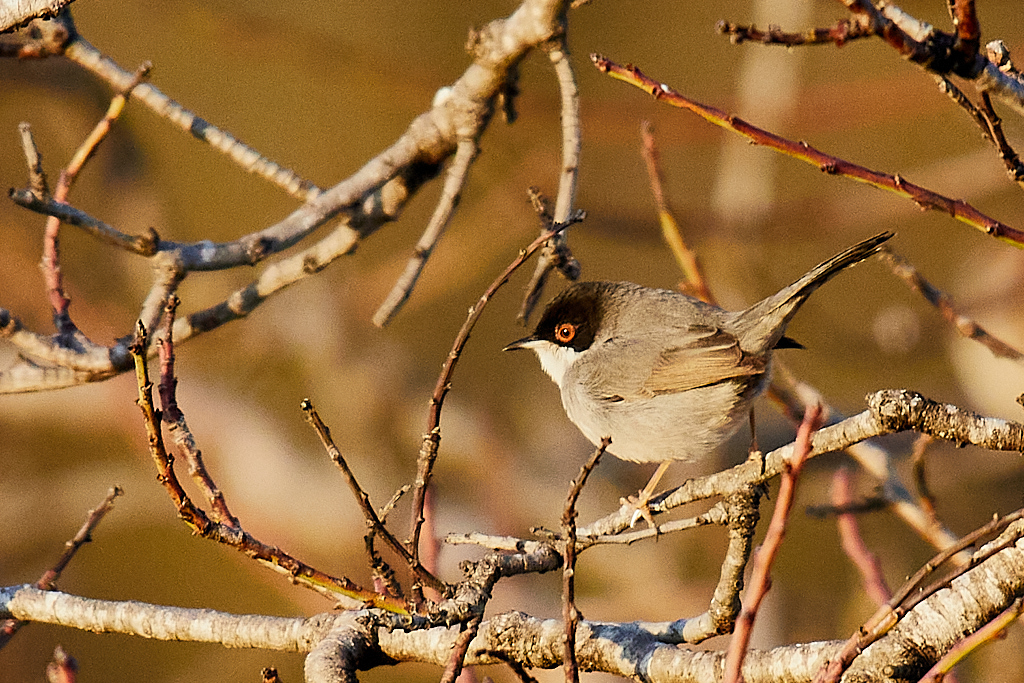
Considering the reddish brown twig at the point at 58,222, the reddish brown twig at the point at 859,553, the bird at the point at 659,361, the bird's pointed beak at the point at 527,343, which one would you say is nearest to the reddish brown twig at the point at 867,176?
the reddish brown twig at the point at 859,553

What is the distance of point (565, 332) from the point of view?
13.0ft

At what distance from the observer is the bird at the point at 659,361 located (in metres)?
3.40

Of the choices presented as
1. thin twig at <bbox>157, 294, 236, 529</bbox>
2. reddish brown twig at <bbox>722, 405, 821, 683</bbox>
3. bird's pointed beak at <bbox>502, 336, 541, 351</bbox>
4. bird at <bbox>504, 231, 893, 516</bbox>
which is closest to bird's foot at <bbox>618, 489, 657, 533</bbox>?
bird at <bbox>504, 231, 893, 516</bbox>

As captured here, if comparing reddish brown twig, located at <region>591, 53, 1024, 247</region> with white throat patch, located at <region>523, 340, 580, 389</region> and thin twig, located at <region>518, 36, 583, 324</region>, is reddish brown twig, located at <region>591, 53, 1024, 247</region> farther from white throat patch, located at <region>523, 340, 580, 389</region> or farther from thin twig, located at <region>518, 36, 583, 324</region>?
white throat patch, located at <region>523, 340, 580, 389</region>

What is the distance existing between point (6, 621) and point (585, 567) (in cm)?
326

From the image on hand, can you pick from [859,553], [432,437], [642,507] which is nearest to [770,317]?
[642,507]

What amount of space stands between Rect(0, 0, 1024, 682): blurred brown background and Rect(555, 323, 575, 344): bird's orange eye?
1077 mm

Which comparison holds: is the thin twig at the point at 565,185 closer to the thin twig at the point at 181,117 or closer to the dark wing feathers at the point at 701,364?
the dark wing feathers at the point at 701,364

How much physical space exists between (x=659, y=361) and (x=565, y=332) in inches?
18.2

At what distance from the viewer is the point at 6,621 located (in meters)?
2.74

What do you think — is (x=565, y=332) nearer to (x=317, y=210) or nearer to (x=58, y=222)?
(x=317, y=210)

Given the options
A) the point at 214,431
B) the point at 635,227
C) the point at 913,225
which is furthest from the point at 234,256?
the point at 913,225

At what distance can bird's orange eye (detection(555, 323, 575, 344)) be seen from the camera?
3953 millimetres

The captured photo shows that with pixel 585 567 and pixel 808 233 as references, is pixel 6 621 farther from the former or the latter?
pixel 808 233
